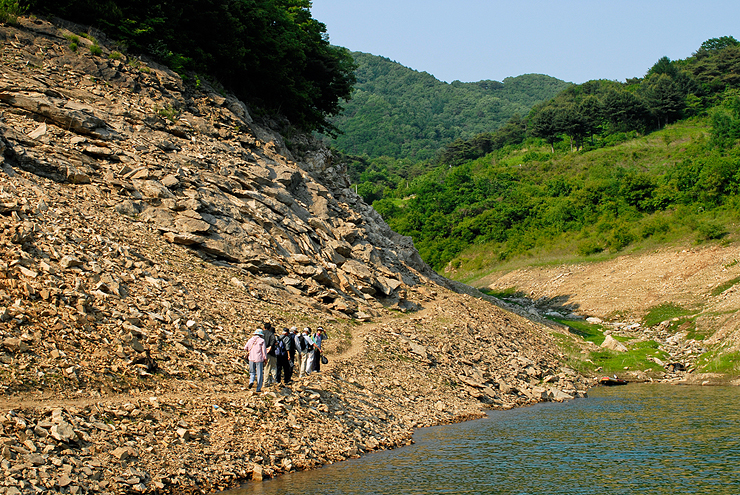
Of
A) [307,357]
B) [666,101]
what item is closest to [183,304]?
[307,357]

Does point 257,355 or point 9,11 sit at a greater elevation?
point 9,11

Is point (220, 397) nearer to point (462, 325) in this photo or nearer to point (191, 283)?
point (191, 283)

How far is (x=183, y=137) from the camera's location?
1020 inches

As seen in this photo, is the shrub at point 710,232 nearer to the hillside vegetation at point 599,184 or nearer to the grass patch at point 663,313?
the hillside vegetation at point 599,184

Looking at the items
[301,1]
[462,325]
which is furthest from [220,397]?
[301,1]

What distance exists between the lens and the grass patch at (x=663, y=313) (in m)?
37.5

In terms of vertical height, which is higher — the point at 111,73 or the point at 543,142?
the point at 543,142

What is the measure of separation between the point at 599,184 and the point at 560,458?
54.1m

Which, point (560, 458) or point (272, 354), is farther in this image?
point (272, 354)

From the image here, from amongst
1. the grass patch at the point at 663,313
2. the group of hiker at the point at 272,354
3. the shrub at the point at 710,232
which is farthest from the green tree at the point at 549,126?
the group of hiker at the point at 272,354

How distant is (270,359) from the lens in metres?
15.2

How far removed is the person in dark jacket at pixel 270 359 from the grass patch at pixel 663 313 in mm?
29901

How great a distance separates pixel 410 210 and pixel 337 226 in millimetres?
55706

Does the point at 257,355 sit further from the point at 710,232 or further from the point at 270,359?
the point at 710,232
